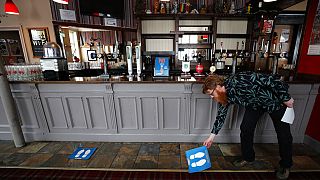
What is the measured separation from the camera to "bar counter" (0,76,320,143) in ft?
7.13

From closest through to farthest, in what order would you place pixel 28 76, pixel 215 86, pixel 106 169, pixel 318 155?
pixel 215 86 → pixel 106 169 → pixel 318 155 → pixel 28 76

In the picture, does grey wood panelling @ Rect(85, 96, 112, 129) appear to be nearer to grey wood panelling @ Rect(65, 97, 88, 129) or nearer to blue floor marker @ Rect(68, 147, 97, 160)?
grey wood panelling @ Rect(65, 97, 88, 129)

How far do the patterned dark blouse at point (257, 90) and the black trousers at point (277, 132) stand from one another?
0.12m

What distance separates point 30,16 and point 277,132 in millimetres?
6176

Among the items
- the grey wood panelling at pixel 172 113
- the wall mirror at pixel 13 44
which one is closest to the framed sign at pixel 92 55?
the wall mirror at pixel 13 44

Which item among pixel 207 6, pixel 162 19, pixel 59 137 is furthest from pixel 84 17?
pixel 207 6

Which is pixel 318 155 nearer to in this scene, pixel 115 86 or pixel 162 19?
pixel 115 86

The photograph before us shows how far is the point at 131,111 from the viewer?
2309 millimetres

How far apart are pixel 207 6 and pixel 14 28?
554 centimetres

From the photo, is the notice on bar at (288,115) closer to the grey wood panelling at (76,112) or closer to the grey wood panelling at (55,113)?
the grey wood panelling at (76,112)

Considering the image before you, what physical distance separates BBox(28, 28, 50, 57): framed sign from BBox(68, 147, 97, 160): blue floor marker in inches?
146

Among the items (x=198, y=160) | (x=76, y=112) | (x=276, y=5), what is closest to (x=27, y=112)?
(x=76, y=112)

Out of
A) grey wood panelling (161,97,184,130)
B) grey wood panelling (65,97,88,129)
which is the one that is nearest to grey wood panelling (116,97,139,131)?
grey wood panelling (161,97,184,130)

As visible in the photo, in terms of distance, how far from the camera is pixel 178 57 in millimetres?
4508
